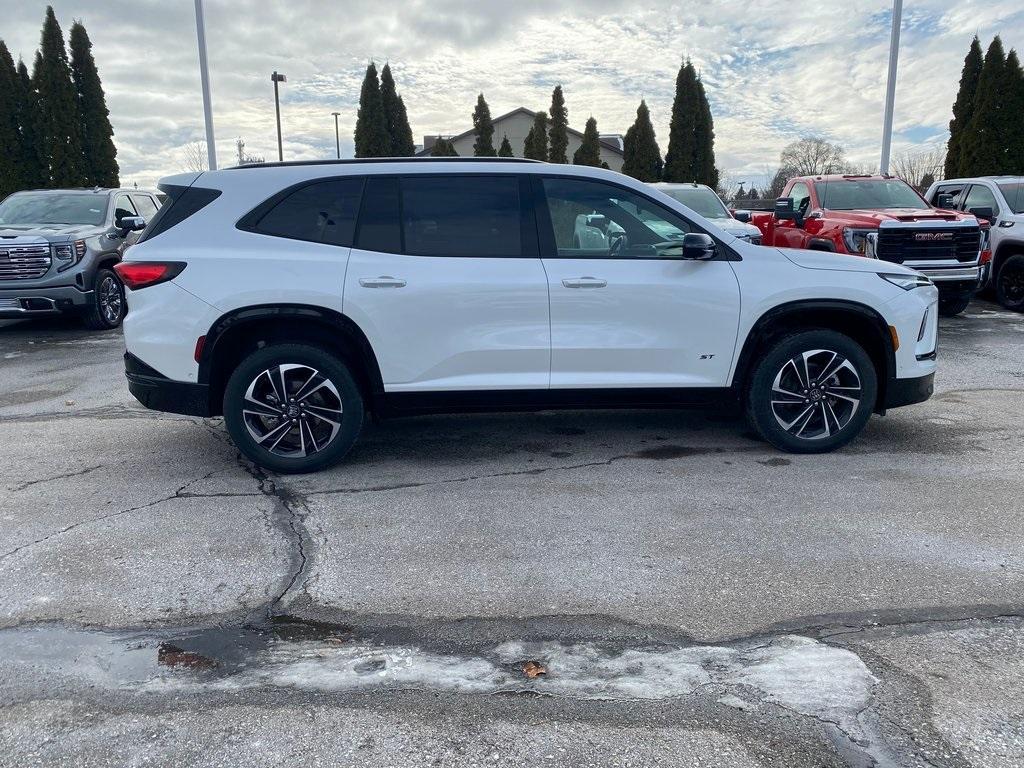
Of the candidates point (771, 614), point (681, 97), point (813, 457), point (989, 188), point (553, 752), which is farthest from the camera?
point (681, 97)

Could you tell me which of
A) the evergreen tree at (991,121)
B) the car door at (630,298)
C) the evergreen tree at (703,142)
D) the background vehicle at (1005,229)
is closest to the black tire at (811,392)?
the car door at (630,298)

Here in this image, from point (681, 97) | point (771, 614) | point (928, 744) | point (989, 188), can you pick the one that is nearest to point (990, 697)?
point (928, 744)

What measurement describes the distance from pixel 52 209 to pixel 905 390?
11460 mm

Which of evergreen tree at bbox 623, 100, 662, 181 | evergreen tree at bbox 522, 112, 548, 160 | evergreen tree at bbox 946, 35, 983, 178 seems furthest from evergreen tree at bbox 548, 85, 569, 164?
evergreen tree at bbox 946, 35, 983, 178

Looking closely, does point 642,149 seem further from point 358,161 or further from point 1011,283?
point 358,161

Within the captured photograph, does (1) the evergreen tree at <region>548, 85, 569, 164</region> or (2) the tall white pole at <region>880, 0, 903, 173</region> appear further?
(1) the evergreen tree at <region>548, 85, 569, 164</region>

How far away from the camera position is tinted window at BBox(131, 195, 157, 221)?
509 inches

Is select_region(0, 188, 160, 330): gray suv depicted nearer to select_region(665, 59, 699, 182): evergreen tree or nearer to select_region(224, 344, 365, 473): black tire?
select_region(224, 344, 365, 473): black tire

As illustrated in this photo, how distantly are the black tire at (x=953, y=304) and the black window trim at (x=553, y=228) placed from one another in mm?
8227

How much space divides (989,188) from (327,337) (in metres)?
12.0

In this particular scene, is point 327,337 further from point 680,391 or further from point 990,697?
point 990,697

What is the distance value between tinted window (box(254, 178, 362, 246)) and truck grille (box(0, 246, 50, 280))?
7.08 m

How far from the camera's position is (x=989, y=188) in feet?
42.5

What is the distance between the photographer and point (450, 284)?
16.4 ft
